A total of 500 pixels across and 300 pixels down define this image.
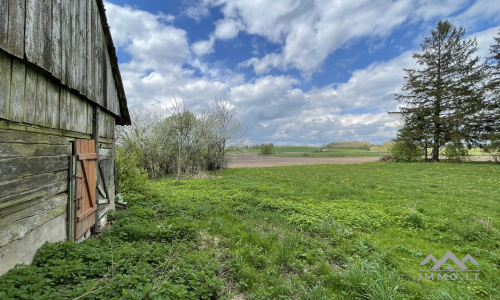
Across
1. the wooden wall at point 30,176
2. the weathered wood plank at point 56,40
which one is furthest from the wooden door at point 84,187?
the weathered wood plank at point 56,40

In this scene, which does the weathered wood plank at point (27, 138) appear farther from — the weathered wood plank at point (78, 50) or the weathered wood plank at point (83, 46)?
the weathered wood plank at point (83, 46)

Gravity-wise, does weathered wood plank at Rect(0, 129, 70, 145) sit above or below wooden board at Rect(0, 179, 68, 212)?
Answer: above

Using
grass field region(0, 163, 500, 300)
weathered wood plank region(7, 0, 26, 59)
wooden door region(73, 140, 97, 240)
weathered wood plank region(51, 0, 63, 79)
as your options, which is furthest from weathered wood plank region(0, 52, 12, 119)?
grass field region(0, 163, 500, 300)

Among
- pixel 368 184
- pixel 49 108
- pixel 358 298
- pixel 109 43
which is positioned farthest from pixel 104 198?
pixel 368 184

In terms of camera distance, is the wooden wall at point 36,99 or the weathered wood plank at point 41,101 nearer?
the wooden wall at point 36,99

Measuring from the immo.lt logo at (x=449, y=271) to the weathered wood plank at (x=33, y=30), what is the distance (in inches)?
278

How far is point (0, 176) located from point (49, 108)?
143 cm

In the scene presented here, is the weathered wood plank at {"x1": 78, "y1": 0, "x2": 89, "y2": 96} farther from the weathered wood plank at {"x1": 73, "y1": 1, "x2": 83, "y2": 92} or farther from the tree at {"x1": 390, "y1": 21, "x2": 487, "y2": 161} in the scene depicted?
the tree at {"x1": 390, "y1": 21, "x2": 487, "y2": 161}

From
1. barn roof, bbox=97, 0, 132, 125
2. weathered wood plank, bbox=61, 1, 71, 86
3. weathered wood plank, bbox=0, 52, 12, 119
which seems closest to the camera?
weathered wood plank, bbox=0, 52, 12, 119

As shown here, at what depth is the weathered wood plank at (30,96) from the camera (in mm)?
2984

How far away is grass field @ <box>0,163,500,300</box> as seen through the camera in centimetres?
278

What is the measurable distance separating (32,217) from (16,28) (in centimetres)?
263

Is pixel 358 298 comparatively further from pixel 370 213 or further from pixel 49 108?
pixel 49 108

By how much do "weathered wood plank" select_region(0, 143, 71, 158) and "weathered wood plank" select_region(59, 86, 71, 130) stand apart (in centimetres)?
42
